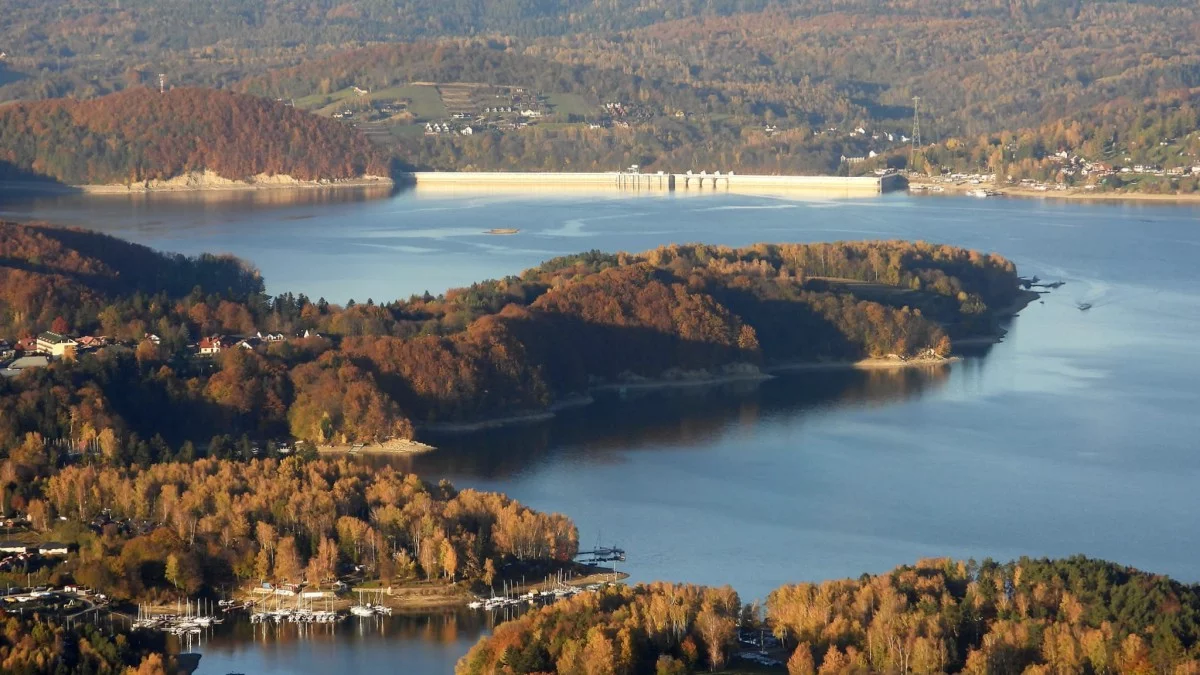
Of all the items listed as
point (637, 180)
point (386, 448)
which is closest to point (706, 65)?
point (637, 180)

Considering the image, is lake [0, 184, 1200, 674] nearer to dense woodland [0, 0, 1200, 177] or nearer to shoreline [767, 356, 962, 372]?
shoreline [767, 356, 962, 372]

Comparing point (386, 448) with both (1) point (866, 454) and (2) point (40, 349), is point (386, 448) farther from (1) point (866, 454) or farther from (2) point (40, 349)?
(2) point (40, 349)

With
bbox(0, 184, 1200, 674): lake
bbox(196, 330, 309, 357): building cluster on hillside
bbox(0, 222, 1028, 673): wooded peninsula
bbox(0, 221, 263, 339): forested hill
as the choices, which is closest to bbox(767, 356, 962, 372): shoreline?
bbox(0, 222, 1028, 673): wooded peninsula

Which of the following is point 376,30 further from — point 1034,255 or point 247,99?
point 1034,255

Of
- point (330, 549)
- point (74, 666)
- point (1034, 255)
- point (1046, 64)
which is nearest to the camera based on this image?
point (74, 666)


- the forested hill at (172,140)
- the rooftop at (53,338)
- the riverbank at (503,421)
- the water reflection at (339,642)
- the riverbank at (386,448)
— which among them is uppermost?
the forested hill at (172,140)

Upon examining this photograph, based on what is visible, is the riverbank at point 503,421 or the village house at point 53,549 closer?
the village house at point 53,549

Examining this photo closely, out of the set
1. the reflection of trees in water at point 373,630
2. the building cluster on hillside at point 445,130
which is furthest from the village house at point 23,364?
the building cluster on hillside at point 445,130

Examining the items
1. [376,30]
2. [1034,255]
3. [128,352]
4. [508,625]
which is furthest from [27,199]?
[376,30]

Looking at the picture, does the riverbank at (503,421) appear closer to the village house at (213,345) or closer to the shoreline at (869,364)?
the village house at (213,345)
